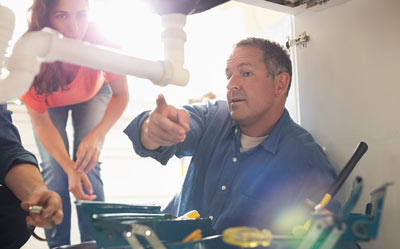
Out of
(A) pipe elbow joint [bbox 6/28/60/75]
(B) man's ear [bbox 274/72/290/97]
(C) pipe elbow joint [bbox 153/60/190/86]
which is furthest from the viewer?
(B) man's ear [bbox 274/72/290/97]

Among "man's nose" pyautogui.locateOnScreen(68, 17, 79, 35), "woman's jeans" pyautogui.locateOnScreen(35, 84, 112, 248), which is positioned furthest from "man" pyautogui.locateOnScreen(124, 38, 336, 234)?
"man's nose" pyautogui.locateOnScreen(68, 17, 79, 35)

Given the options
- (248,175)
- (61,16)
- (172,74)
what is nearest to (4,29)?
(172,74)

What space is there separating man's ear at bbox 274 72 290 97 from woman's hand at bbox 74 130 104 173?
452 mm

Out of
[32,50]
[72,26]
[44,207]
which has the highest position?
[72,26]

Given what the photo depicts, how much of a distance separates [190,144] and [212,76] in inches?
20.1

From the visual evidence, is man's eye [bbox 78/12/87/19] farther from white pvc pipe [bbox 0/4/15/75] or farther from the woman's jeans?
white pvc pipe [bbox 0/4/15/75]

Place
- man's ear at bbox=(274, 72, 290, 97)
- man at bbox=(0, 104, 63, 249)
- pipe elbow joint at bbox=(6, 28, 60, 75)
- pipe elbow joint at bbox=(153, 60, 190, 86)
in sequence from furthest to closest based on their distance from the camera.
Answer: man's ear at bbox=(274, 72, 290, 97)
man at bbox=(0, 104, 63, 249)
pipe elbow joint at bbox=(153, 60, 190, 86)
pipe elbow joint at bbox=(6, 28, 60, 75)

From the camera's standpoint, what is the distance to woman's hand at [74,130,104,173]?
34.0 inches

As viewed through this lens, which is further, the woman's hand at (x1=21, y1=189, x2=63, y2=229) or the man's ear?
the man's ear

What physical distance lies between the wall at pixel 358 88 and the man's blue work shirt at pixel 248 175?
0.09m

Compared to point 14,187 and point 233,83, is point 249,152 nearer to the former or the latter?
point 233,83

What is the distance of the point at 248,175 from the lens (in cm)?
83

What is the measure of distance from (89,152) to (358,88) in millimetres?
643

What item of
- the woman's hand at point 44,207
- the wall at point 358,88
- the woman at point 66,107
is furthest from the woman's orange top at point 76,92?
the wall at point 358,88
